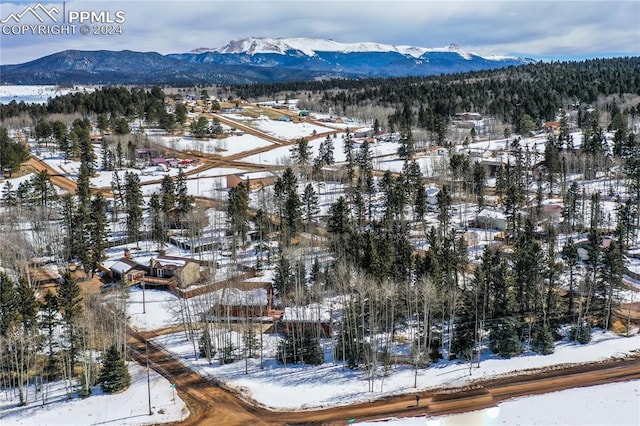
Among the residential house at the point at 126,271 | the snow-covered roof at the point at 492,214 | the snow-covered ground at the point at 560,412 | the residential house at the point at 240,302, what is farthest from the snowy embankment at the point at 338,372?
the snow-covered roof at the point at 492,214

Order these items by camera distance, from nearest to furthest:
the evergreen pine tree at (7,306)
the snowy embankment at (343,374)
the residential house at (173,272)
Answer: the snowy embankment at (343,374) → the evergreen pine tree at (7,306) → the residential house at (173,272)

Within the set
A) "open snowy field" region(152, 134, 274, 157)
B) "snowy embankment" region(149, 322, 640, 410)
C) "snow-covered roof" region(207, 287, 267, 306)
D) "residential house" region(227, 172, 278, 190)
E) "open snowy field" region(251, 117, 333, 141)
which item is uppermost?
"open snowy field" region(251, 117, 333, 141)

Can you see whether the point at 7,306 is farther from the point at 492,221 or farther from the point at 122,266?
the point at 492,221

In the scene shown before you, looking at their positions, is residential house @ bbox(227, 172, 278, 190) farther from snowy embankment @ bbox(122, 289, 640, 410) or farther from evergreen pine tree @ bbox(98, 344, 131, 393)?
evergreen pine tree @ bbox(98, 344, 131, 393)

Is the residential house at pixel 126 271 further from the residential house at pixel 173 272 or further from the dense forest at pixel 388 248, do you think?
the dense forest at pixel 388 248

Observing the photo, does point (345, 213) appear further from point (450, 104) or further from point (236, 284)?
point (450, 104)

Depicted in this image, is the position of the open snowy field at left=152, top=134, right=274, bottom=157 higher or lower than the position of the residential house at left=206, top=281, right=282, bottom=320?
higher

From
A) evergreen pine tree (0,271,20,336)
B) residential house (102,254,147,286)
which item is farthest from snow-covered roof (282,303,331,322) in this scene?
evergreen pine tree (0,271,20,336)
